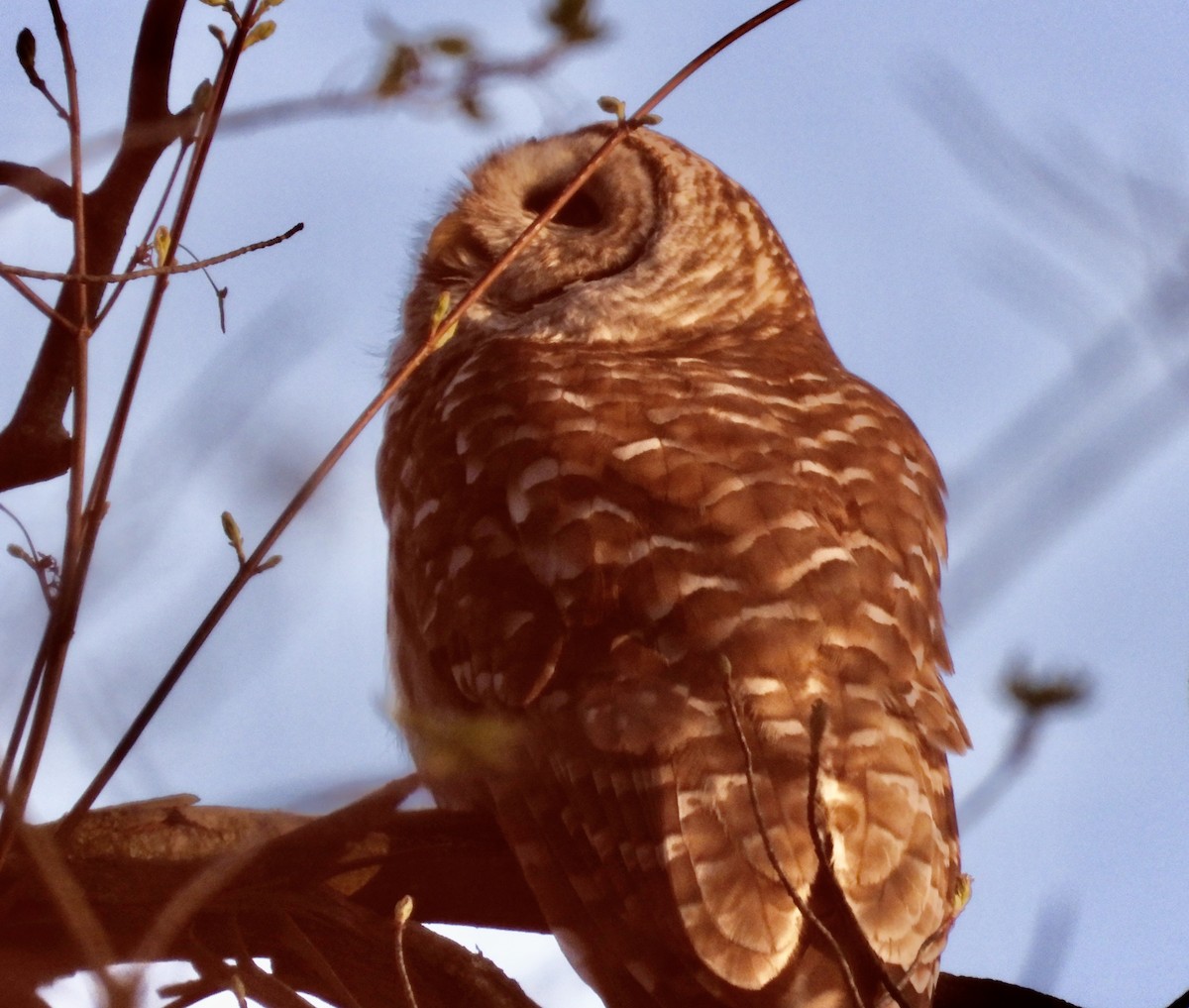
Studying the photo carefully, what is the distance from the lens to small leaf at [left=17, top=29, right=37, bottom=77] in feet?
7.48

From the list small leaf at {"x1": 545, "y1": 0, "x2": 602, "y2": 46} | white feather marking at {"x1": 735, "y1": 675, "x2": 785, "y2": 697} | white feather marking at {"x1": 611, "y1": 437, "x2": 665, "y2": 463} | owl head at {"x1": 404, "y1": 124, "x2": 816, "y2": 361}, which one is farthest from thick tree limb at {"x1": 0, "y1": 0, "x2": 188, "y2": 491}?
owl head at {"x1": 404, "y1": 124, "x2": 816, "y2": 361}

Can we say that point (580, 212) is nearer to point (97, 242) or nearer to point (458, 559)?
point (458, 559)

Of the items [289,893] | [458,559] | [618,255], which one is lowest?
[289,893]

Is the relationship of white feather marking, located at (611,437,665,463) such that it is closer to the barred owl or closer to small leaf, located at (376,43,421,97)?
the barred owl

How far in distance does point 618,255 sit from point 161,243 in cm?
274

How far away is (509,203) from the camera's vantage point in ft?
17.9

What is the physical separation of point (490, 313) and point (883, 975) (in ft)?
9.55

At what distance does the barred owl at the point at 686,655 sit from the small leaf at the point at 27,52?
108 cm

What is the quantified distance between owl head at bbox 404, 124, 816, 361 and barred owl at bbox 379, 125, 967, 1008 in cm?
58

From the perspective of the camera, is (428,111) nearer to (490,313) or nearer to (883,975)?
(883,975)

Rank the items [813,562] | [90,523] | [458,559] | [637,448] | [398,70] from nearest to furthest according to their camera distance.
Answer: [90,523] → [398,70] → [813,562] → [637,448] → [458,559]

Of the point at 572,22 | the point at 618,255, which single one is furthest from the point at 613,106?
the point at 618,255

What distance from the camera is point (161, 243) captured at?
231cm

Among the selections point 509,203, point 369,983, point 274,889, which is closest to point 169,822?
point 274,889
